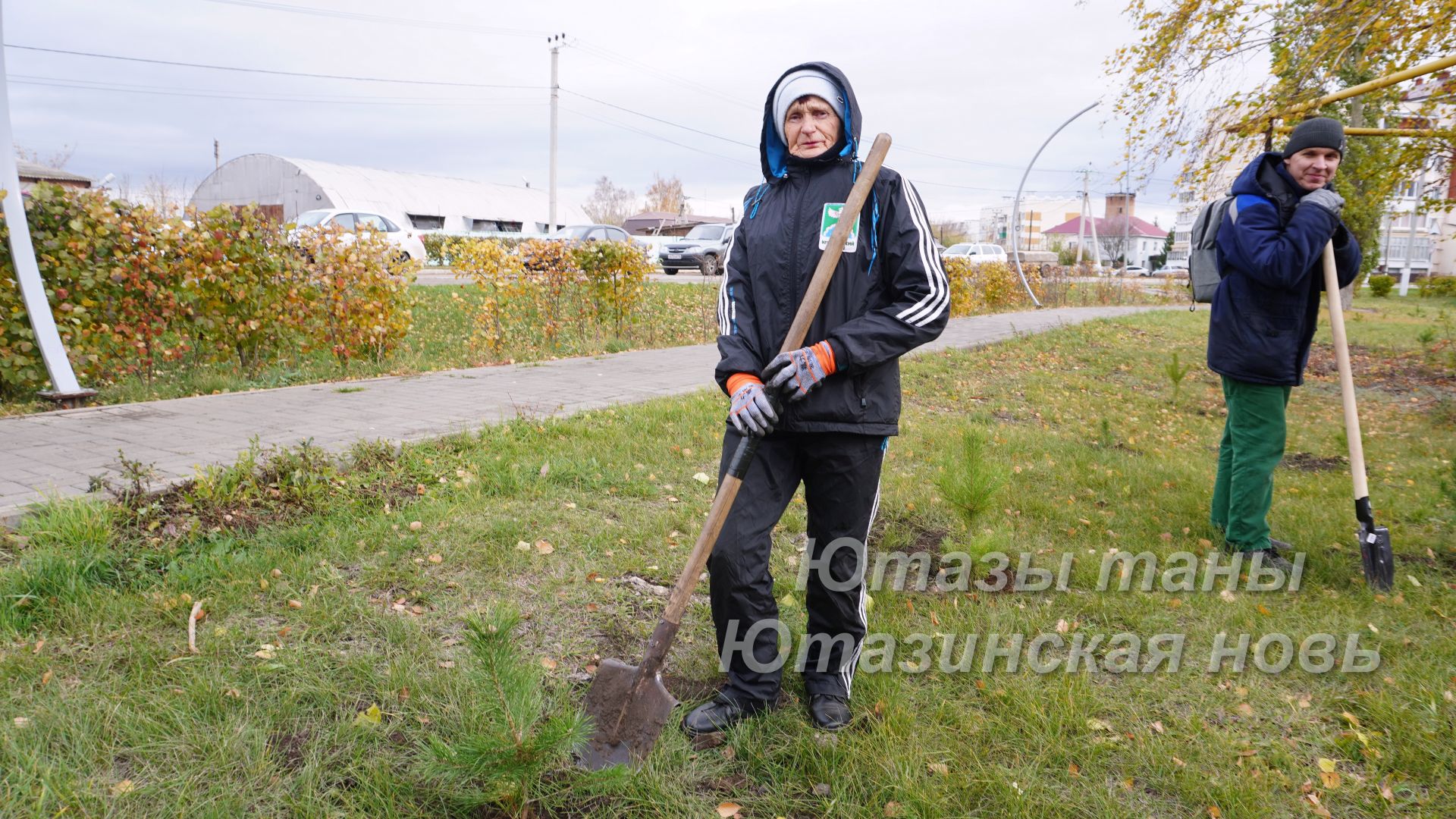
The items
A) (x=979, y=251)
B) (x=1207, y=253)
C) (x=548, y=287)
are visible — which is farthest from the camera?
(x=979, y=251)

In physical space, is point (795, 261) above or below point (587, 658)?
above

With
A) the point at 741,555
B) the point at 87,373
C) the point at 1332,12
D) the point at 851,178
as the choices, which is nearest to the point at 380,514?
the point at 741,555

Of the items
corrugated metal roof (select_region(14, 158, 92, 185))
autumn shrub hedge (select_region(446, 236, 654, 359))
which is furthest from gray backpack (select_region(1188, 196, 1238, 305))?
corrugated metal roof (select_region(14, 158, 92, 185))

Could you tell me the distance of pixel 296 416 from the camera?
6039 millimetres

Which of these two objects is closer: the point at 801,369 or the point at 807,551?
the point at 801,369

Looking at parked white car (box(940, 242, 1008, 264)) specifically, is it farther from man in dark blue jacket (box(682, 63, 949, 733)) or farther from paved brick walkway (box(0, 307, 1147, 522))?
man in dark blue jacket (box(682, 63, 949, 733))

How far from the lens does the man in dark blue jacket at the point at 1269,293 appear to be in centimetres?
376

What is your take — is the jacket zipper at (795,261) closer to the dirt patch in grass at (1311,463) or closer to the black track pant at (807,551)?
the black track pant at (807,551)

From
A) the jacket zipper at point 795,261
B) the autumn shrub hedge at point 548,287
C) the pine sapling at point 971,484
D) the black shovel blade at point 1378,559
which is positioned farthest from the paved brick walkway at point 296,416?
the black shovel blade at point 1378,559

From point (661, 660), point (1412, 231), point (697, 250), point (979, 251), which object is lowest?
point (661, 660)

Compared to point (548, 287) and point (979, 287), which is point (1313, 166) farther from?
point (979, 287)

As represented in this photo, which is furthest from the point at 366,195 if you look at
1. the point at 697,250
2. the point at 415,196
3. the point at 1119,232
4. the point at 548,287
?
the point at 1119,232

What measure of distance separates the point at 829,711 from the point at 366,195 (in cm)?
4623

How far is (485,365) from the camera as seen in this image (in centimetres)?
898
